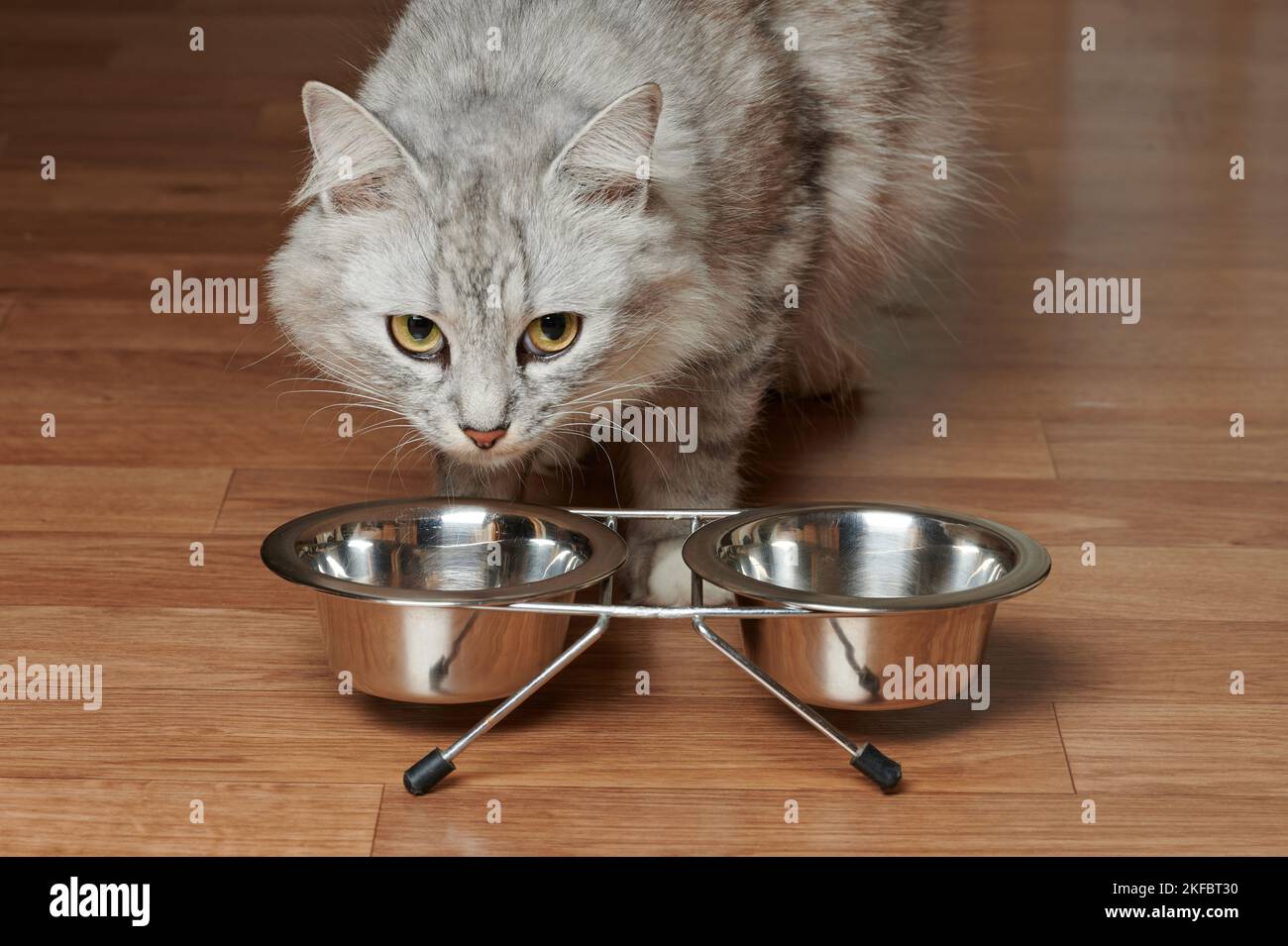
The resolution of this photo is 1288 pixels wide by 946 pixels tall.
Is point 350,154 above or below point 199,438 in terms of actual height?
above

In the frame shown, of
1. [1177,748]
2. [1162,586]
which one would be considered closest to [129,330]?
[1162,586]

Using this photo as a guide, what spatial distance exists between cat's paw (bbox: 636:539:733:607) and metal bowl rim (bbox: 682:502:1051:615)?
20 cm

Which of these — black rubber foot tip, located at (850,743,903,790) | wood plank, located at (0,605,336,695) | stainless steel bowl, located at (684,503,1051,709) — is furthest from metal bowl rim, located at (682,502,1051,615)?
wood plank, located at (0,605,336,695)

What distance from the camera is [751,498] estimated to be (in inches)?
75.8

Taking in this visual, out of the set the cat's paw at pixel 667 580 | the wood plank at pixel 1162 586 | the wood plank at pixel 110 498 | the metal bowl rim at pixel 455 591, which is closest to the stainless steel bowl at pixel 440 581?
the metal bowl rim at pixel 455 591

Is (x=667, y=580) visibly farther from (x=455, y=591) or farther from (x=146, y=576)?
(x=146, y=576)

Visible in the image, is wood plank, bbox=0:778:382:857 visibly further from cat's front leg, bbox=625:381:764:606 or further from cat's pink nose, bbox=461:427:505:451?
cat's front leg, bbox=625:381:764:606

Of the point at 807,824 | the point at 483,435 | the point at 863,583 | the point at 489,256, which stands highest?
the point at 489,256

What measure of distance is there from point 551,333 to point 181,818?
1.69 ft

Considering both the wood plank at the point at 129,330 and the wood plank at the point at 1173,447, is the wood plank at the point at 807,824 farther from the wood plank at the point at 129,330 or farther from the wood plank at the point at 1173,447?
the wood plank at the point at 129,330

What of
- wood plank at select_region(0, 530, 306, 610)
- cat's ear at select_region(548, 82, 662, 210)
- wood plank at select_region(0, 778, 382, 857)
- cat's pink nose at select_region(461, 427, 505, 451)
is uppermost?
cat's ear at select_region(548, 82, 662, 210)

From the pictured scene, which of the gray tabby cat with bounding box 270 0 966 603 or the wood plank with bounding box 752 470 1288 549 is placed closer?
the gray tabby cat with bounding box 270 0 966 603

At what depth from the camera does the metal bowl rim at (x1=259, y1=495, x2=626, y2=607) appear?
1.34 meters

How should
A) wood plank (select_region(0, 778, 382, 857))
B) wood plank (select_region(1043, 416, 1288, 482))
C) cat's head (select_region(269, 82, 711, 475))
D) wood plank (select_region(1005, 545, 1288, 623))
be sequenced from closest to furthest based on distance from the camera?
wood plank (select_region(0, 778, 382, 857)) < cat's head (select_region(269, 82, 711, 475)) < wood plank (select_region(1005, 545, 1288, 623)) < wood plank (select_region(1043, 416, 1288, 482))
